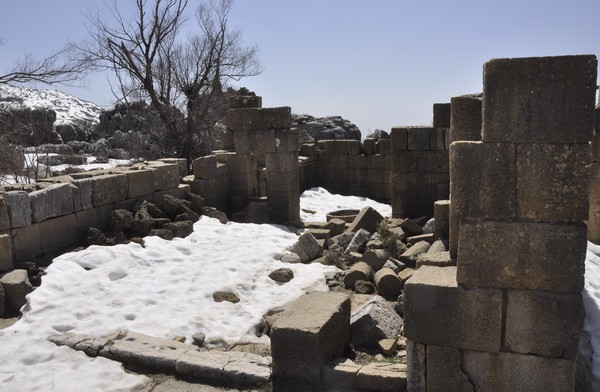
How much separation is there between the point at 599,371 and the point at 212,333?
4.01 m

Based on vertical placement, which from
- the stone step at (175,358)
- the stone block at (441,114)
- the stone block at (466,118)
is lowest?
the stone step at (175,358)

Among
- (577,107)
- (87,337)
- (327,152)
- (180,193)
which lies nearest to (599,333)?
(577,107)

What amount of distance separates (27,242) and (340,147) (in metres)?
12.4

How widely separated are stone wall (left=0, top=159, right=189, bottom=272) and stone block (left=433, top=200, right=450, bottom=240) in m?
5.34

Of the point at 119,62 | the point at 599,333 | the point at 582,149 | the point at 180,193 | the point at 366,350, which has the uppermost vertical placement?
the point at 119,62

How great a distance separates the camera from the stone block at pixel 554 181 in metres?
4.21

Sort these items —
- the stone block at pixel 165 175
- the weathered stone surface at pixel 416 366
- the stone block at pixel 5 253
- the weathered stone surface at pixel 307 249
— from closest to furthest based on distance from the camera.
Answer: the weathered stone surface at pixel 416 366 → the stone block at pixel 5 253 → the weathered stone surface at pixel 307 249 → the stone block at pixel 165 175

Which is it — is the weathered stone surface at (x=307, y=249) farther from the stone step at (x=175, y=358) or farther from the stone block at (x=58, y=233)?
the stone step at (x=175, y=358)

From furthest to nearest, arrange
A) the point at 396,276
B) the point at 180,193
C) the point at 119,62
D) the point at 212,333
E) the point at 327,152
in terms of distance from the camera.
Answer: the point at 119,62 → the point at 327,152 → the point at 180,193 → the point at 396,276 → the point at 212,333

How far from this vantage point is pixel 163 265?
8.30m

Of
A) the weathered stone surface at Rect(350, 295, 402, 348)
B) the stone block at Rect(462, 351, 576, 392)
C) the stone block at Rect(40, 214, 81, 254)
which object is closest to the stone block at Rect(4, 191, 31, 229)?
the stone block at Rect(40, 214, 81, 254)

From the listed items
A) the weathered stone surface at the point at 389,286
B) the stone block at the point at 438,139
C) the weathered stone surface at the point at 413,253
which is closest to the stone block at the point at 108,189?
the weathered stone surface at the point at 389,286

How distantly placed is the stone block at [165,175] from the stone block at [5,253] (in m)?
3.51

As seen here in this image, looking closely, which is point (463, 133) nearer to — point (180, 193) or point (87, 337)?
point (87, 337)
